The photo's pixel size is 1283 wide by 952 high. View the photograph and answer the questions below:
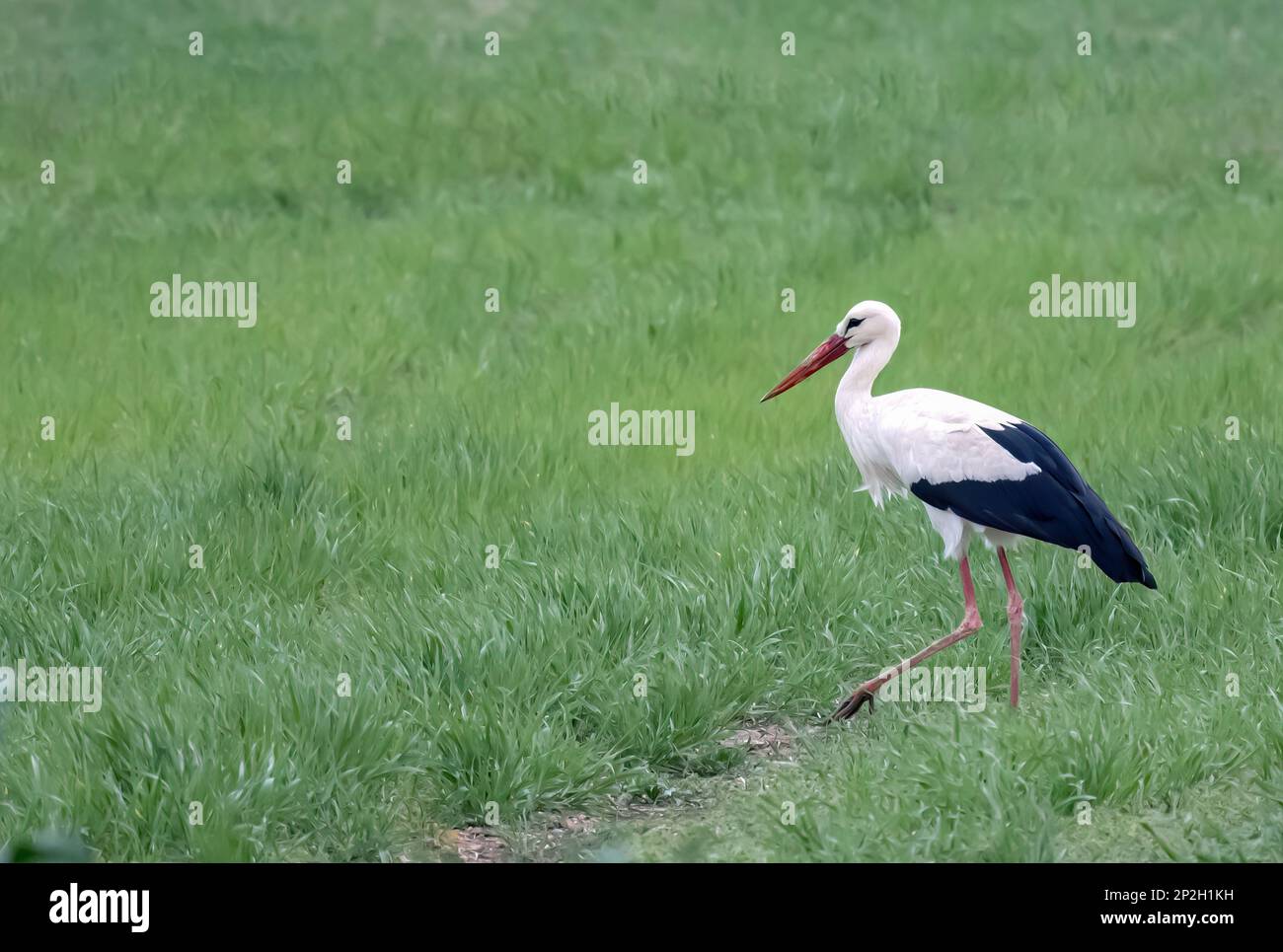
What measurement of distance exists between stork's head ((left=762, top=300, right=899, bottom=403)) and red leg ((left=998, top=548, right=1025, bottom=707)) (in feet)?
3.16

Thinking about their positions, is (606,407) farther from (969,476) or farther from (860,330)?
(969,476)

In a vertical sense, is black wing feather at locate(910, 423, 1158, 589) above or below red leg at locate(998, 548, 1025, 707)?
above

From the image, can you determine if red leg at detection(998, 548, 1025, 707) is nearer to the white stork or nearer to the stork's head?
the white stork

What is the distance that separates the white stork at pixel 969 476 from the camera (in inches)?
225

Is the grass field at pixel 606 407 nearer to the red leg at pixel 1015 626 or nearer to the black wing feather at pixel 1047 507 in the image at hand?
the red leg at pixel 1015 626

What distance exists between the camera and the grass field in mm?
5238

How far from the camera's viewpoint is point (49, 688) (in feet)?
19.3

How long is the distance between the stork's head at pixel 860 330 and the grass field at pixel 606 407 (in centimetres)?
93

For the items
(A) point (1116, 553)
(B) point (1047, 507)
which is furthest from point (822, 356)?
(A) point (1116, 553)

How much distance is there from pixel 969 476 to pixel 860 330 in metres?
0.82

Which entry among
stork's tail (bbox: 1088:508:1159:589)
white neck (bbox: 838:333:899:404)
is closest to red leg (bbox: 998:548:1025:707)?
stork's tail (bbox: 1088:508:1159:589)

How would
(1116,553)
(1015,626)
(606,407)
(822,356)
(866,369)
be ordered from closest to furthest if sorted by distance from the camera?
(1116,553)
(1015,626)
(866,369)
(822,356)
(606,407)

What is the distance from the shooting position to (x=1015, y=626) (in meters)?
5.97
